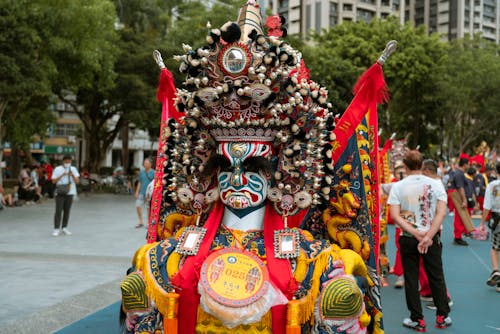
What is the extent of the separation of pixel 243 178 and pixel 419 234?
2.70 metres

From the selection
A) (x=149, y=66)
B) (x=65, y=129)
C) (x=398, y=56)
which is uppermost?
(x=398, y=56)

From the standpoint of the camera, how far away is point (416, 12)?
83562 mm

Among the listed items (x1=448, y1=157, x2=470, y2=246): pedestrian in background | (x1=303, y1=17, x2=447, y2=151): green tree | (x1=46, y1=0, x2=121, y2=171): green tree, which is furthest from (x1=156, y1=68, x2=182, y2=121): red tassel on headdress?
(x1=303, y1=17, x2=447, y2=151): green tree

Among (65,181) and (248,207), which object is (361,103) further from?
(65,181)

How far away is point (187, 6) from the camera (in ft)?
87.4

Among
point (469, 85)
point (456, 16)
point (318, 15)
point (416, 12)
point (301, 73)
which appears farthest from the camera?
point (416, 12)

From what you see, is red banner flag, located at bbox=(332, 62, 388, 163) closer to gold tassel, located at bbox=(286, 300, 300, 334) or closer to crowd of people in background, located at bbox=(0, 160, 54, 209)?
gold tassel, located at bbox=(286, 300, 300, 334)

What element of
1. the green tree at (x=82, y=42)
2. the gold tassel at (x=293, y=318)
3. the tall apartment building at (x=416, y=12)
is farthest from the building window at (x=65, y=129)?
the gold tassel at (x=293, y=318)

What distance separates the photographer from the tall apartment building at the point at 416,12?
62.6 metres

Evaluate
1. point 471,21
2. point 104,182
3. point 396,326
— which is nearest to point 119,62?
point 104,182

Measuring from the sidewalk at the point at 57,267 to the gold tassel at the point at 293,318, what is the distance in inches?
115

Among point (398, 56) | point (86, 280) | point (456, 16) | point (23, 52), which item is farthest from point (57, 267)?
point (456, 16)

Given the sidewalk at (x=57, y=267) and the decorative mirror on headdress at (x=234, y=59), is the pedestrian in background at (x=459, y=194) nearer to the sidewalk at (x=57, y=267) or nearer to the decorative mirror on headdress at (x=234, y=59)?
the sidewalk at (x=57, y=267)

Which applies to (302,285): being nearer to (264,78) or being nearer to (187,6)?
(264,78)
